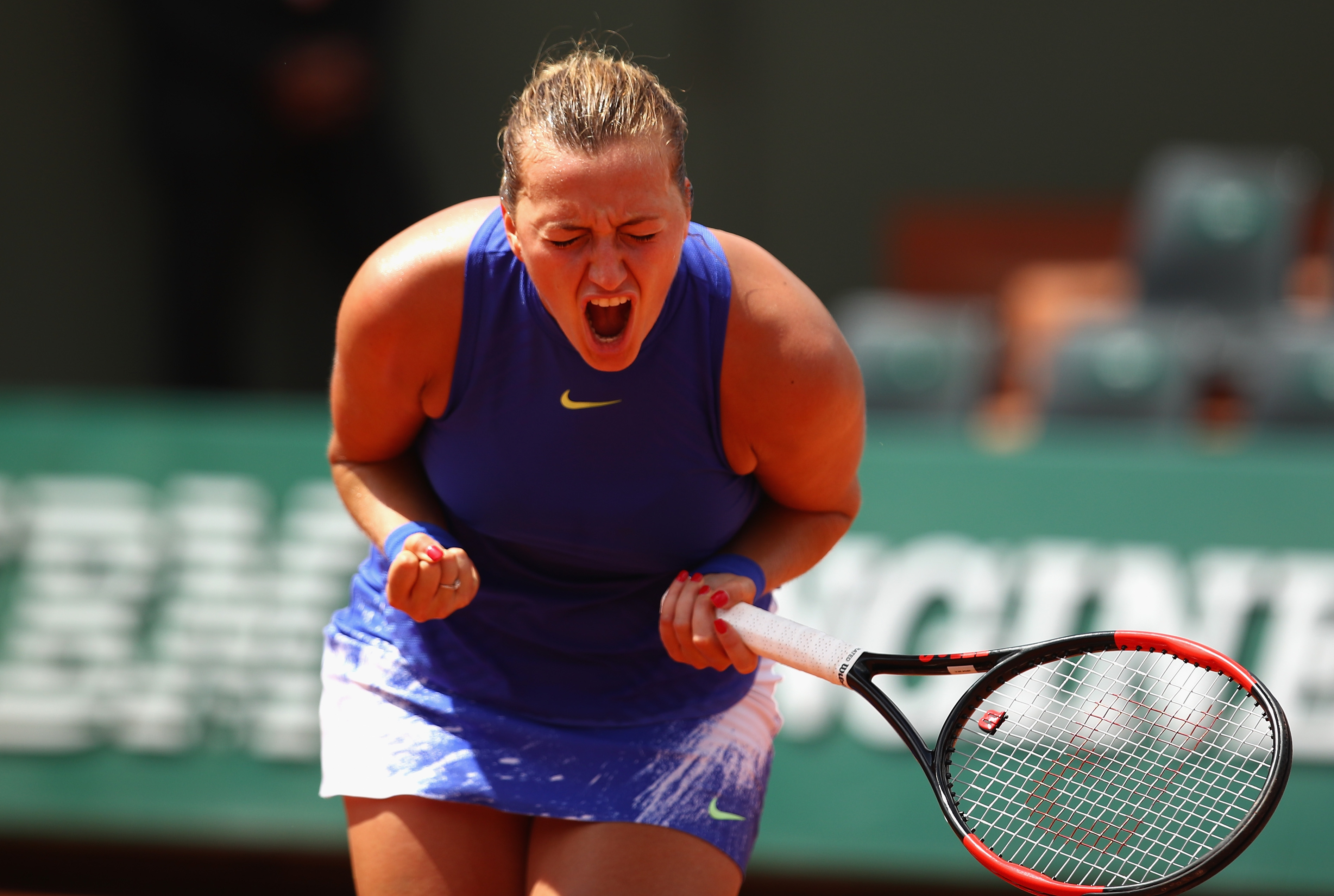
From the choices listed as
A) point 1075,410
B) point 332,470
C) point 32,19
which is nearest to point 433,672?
point 332,470

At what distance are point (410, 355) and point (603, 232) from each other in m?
0.35

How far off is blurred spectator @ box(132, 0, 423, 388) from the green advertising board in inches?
95.7

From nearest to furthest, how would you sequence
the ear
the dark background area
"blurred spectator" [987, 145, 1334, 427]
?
the ear
"blurred spectator" [987, 145, 1334, 427]
the dark background area

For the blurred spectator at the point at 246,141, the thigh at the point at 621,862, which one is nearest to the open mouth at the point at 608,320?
the thigh at the point at 621,862

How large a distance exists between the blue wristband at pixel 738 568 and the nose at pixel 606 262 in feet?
1.51

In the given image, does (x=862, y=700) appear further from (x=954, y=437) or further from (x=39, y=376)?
(x=39, y=376)

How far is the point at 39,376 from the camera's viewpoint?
24.6 ft

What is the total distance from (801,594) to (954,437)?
79 cm

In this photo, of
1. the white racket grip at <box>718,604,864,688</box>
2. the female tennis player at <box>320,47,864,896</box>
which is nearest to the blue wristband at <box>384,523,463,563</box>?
the female tennis player at <box>320,47,864,896</box>

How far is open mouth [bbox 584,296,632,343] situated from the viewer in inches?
73.0

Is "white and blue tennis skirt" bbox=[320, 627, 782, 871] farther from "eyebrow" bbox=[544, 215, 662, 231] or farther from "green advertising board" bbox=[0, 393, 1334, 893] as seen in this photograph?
"green advertising board" bbox=[0, 393, 1334, 893]

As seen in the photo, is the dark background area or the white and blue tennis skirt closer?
the white and blue tennis skirt

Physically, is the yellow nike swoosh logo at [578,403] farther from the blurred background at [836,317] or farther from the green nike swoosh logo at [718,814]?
the blurred background at [836,317]

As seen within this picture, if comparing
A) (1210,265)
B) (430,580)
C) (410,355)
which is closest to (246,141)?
(1210,265)
